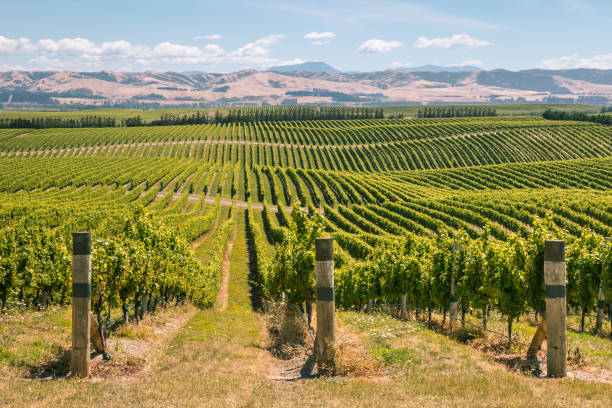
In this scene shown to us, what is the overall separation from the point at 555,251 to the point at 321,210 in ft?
259

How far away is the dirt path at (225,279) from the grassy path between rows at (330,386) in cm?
1628

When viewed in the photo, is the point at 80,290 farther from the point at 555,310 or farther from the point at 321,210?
the point at 321,210

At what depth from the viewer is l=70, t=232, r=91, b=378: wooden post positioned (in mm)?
8914

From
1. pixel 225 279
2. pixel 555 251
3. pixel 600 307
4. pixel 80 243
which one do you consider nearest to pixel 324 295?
pixel 555 251

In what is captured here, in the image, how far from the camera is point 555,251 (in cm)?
902

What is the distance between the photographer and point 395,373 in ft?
29.2

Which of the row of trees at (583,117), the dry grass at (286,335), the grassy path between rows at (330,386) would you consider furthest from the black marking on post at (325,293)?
the row of trees at (583,117)

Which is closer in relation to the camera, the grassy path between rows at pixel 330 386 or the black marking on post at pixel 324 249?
the grassy path between rows at pixel 330 386

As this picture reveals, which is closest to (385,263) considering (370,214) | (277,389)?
(277,389)

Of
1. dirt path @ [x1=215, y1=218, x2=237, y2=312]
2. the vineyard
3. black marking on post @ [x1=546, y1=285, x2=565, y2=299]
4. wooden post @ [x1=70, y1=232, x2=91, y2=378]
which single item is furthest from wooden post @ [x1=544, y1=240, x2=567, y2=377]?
dirt path @ [x1=215, y1=218, x2=237, y2=312]

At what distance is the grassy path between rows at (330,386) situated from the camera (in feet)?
24.4

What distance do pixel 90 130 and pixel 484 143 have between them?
460 feet

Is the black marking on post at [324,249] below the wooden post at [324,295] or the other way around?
the other way around

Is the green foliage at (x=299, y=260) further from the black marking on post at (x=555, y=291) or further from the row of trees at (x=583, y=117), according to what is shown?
the row of trees at (x=583, y=117)
